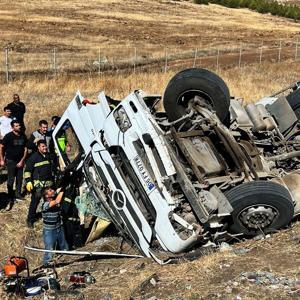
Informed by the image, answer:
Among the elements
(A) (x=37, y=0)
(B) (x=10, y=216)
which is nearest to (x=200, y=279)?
(B) (x=10, y=216)

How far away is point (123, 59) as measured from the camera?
25641 mm

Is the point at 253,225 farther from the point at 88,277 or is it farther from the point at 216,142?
the point at 88,277

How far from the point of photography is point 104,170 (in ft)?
22.6

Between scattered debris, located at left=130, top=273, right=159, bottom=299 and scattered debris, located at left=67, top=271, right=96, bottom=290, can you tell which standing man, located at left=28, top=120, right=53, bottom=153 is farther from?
scattered debris, located at left=130, top=273, right=159, bottom=299

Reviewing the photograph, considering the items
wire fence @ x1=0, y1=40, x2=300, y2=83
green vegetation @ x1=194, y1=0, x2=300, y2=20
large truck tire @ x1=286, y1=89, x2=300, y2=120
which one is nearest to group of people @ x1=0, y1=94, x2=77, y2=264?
large truck tire @ x1=286, y1=89, x2=300, y2=120

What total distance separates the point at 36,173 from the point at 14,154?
1.19m

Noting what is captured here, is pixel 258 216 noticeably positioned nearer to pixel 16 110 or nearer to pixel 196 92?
pixel 196 92

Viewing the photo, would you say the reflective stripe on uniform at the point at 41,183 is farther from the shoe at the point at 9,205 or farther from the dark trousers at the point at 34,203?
the shoe at the point at 9,205

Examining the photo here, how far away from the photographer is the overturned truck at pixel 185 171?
6164 mm

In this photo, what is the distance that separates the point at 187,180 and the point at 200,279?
116 centimetres

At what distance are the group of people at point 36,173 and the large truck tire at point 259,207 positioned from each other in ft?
7.63

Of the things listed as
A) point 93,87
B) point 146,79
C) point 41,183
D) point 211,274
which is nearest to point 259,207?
point 211,274

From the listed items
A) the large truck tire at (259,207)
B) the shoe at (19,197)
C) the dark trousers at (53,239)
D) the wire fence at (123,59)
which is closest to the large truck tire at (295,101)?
the large truck tire at (259,207)

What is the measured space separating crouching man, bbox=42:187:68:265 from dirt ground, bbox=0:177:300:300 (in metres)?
0.29
